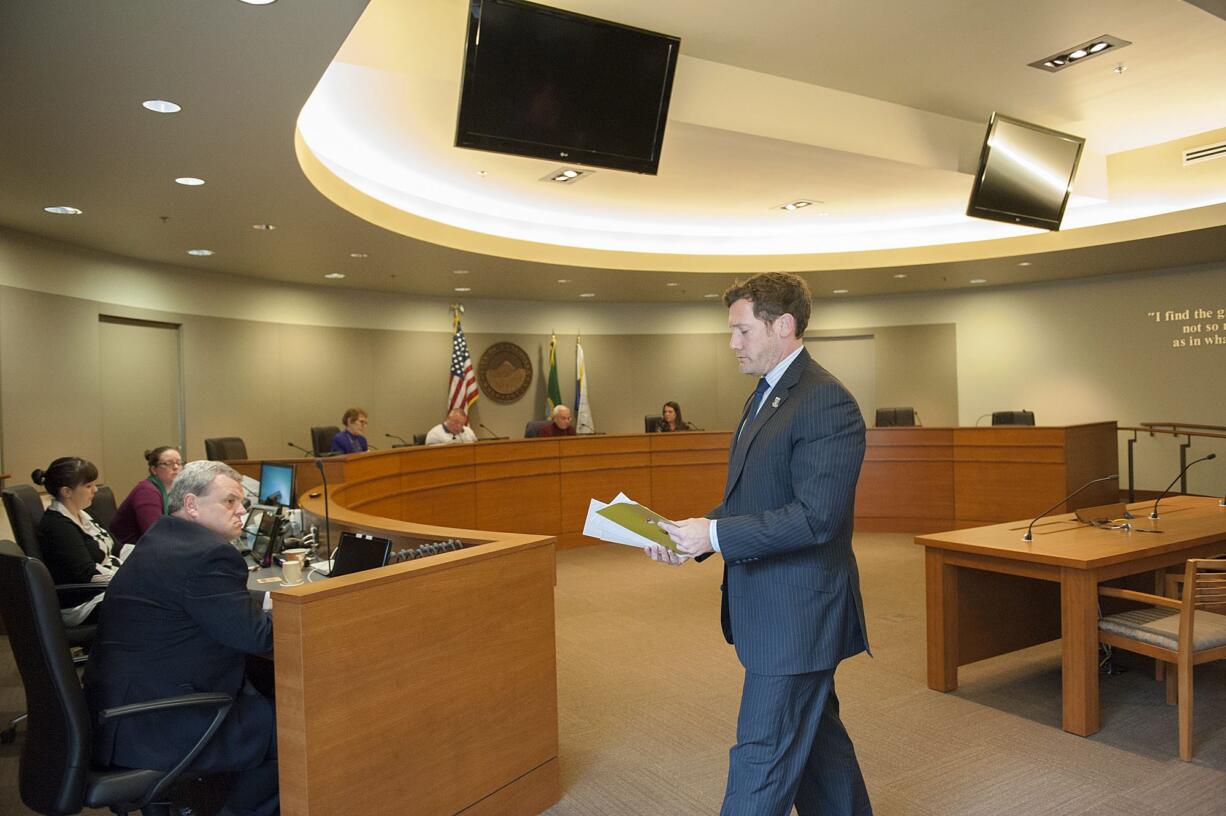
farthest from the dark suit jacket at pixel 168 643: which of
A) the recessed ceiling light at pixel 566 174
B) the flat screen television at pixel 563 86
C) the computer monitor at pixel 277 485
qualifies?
the recessed ceiling light at pixel 566 174

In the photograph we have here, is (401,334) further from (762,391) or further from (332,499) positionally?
(762,391)

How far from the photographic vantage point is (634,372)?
41.1 feet

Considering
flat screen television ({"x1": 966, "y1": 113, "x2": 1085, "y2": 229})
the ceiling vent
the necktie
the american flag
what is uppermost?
the ceiling vent

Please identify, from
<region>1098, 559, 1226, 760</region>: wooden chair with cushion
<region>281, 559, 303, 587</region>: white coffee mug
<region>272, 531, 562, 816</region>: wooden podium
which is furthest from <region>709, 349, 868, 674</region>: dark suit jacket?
<region>1098, 559, 1226, 760</region>: wooden chair with cushion

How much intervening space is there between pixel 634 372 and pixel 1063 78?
741 cm

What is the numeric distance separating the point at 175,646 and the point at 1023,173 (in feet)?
21.2

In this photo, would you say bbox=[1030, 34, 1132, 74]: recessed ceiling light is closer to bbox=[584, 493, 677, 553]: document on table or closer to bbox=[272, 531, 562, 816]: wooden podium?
bbox=[272, 531, 562, 816]: wooden podium

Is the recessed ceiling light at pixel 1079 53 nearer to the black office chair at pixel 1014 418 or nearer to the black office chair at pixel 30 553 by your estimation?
the black office chair at pixel 1014 418

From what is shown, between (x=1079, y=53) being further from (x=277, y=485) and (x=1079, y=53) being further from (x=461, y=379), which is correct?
(x=461, y=379)

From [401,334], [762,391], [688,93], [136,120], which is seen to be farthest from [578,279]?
[762,391]

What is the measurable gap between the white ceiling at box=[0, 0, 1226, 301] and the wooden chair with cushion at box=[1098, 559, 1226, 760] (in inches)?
125

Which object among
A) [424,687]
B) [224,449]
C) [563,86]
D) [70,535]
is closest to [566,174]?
[563,86]

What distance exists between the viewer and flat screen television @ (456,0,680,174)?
399 centimetres

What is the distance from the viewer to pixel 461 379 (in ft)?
35.0
